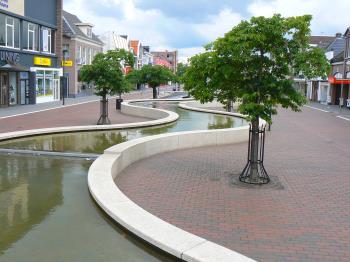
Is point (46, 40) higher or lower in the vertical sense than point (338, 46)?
lower

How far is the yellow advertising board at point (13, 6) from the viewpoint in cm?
2955

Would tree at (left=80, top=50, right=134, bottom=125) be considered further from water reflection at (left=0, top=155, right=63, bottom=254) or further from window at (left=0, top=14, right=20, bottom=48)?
window at (left=0, top=14, right=20, bottom=48)

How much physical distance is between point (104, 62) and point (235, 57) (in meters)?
11.6

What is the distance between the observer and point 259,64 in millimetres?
9781

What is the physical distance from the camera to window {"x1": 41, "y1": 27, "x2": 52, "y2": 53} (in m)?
36.3

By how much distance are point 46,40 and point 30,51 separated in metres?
3.33

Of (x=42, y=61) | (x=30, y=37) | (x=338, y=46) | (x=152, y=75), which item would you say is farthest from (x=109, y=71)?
(x=338, y=46)

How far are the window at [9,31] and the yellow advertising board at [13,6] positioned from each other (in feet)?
1.81

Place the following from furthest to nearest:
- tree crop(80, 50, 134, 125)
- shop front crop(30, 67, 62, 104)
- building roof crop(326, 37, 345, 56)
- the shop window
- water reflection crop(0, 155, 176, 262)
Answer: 1. building roof crop(326, 37, 345, 56)
2. shop front crop(30, 67, 62, 104)
3. the shop window
4. tree crop(80, 50, 134, 125)
5. water reflection crop(0, 155, 176, 262)

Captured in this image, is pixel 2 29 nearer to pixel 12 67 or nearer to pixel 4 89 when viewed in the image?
pixel 12 67

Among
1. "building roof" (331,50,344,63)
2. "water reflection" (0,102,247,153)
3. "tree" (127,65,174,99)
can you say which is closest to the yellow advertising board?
"tree" (127,65,174,99)

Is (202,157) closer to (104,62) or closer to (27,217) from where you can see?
(27,217)

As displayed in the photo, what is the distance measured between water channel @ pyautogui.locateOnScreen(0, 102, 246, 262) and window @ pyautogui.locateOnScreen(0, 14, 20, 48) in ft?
66.7

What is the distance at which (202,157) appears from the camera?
13.0 m
